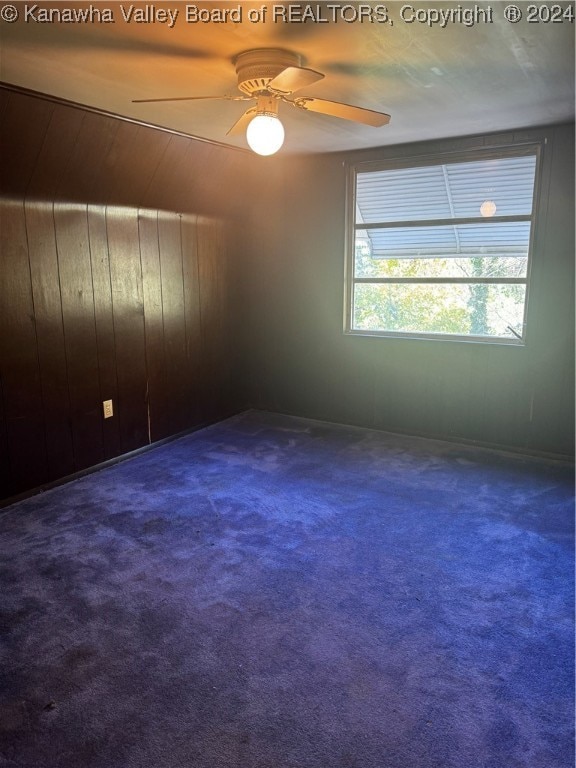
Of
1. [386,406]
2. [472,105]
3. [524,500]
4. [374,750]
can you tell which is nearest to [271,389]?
[386,406]

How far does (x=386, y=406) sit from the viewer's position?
4.44 meters

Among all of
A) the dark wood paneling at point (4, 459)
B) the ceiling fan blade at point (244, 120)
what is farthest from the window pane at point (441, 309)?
the dark wood paneling at point (4, 459)

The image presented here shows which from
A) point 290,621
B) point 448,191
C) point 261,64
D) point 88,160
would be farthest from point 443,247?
point 290,621

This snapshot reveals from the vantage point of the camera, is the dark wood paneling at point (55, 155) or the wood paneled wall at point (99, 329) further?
the wood paneled wall at point (99, 329)

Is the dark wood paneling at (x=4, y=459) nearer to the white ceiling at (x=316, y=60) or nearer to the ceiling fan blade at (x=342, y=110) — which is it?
the white ceiling at (x=316, y=60)

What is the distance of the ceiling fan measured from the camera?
6.81 ft

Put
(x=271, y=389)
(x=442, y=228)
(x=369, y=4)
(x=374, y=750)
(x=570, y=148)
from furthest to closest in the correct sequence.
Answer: (x=271, y=389), (x=442, y=228), (x=570, y=148), (x=369, y=4), (x=374, y=750)

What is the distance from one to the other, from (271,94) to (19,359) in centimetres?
207

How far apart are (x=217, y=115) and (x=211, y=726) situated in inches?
120

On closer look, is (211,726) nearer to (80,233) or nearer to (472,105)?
(80,233)

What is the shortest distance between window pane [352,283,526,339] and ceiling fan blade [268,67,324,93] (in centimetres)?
230

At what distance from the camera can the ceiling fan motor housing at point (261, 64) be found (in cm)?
210

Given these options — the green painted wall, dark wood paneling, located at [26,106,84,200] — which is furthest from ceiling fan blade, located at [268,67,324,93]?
the green painted wall

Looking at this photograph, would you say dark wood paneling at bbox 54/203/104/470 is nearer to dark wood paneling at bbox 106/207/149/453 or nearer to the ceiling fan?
dark wood paneling at bbox 106/207/149/453
